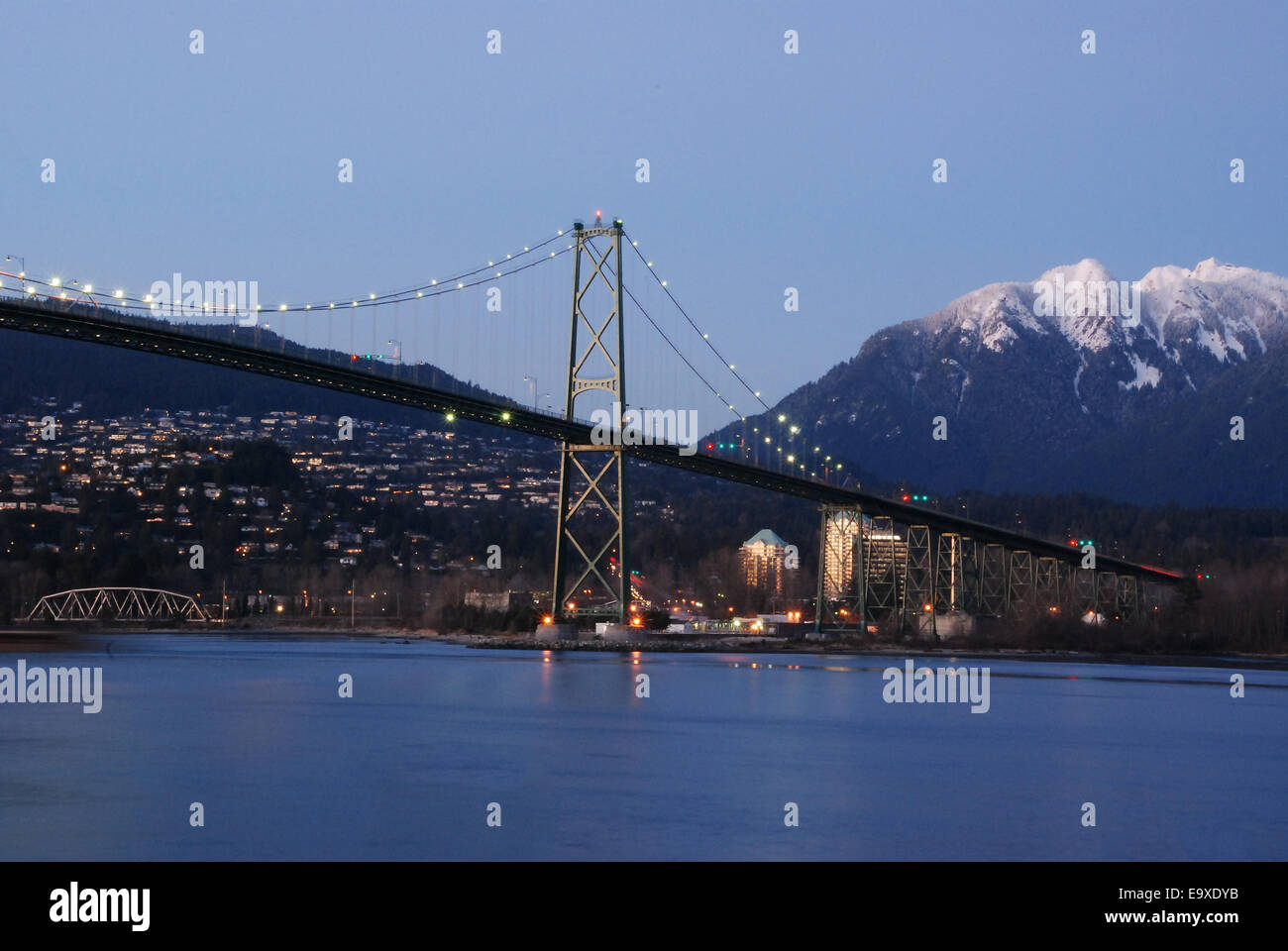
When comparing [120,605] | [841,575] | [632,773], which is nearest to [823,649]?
[841,575]

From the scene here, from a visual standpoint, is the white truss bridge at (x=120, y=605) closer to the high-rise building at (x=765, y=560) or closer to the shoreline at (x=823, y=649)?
the shoreline at (x=823, y=649)

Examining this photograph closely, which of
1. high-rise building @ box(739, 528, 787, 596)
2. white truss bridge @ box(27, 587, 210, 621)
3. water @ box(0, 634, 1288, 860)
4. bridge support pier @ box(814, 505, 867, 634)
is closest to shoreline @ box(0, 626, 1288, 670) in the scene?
bridge support pier @ box(814, 505, 867, 634)

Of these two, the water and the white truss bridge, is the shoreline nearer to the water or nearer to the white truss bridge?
the water

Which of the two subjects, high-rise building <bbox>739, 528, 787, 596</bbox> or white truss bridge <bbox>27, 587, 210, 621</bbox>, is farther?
high-rise building <bbox>739, 528, 787, 596</bbox>

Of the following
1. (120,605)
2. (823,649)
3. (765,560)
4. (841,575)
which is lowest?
(823,649)

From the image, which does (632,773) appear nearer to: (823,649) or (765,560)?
(823,649)

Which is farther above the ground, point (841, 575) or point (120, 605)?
point (841, 575)
